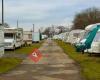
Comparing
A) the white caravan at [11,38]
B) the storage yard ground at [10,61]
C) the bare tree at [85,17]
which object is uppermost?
the bare tree at [85,17]

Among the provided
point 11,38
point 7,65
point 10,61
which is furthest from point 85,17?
point 7,65

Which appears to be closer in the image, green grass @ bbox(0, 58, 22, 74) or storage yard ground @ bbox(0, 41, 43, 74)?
green grass @ bbox(0, 58, 22, 74)

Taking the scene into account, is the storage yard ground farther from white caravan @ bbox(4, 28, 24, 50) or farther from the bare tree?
the bare tree

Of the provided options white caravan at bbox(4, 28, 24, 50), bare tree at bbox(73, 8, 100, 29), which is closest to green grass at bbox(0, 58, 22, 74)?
white caravan at bbox(4, 28, 24, 50)

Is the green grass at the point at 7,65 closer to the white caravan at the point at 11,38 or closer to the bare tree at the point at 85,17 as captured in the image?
the white caravan at the point at 11,38

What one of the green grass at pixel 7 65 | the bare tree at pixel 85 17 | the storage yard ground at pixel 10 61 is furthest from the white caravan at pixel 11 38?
the bare tree at pixel 85 17

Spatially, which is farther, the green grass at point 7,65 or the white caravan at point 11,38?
the white caravan at point 11,38

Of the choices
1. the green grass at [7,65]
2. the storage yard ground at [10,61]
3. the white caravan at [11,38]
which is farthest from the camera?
the white caravan at [11,38]

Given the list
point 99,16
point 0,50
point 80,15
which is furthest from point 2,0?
point 80,15

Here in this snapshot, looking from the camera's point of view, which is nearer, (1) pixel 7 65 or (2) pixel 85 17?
(1) pixel 7 65

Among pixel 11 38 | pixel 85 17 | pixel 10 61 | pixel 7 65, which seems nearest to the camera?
pixel 7 65

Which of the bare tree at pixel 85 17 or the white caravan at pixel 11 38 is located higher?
the bare tree at pixel 85 17

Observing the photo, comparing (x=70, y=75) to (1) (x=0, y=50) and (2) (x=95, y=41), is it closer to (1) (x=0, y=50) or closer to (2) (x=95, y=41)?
(1) (x=0, y=50)

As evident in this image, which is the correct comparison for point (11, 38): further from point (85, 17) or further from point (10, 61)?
point (85, 17)
